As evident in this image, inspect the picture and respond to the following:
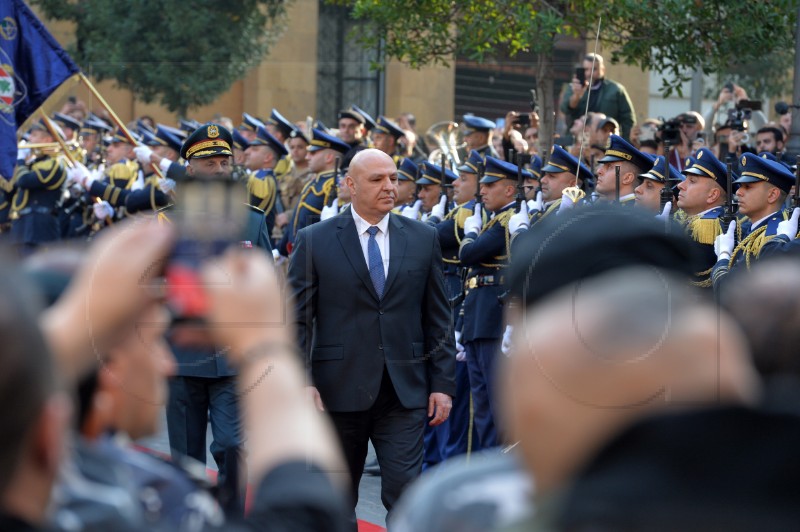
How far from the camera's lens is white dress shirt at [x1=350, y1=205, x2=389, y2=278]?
677cm

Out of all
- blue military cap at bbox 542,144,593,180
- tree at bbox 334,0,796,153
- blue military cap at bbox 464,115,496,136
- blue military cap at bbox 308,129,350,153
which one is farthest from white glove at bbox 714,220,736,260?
blue military cap at bbox 308,129,350,153

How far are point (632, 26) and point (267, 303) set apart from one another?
11.0 m

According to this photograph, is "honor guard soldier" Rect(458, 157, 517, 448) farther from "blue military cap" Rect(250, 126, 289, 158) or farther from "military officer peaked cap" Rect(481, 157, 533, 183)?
"blue military cap" Rect(250, 126, 289, 158)

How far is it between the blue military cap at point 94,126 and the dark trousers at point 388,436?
11.7 metres

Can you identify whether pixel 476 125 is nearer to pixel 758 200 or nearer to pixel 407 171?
pixel 407 171

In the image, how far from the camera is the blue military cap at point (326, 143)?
12414 millimetres

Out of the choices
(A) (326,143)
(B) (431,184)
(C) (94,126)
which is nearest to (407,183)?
(B) (431,184)

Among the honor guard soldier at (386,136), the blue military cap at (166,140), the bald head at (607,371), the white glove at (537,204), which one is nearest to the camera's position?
the bald head at (607,371)

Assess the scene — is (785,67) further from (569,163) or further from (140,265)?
(140,265)

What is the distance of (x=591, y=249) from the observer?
206 centimetres

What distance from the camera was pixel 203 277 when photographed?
6.54ft

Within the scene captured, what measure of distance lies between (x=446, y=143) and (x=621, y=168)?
611 cm

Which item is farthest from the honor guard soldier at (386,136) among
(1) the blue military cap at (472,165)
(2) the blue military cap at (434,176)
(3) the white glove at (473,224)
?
(3) the white glove at (473,224)

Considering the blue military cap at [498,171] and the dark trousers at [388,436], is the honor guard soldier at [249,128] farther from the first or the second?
the dark trousers at [388,436]
